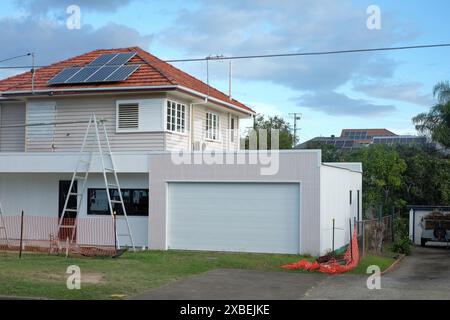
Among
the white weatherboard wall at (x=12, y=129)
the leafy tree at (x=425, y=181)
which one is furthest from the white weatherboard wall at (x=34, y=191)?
the leafy tree at (x=425, y=181)

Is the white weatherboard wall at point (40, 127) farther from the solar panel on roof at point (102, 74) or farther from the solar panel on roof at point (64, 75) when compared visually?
the solar panel on roof at point (102, 74)

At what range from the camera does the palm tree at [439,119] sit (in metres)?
37.0

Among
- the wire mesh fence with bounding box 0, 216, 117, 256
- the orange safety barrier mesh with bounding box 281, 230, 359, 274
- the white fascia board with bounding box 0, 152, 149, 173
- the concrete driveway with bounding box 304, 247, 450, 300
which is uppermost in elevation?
the white fascia board with bounding box 0, 152, 149, 173

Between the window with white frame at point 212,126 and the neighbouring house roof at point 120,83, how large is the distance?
0.88 metres

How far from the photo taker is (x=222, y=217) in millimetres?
21938

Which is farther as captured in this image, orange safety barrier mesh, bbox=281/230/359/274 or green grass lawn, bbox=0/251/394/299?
orange safety barrier mesh, bbox=281/230/359/274

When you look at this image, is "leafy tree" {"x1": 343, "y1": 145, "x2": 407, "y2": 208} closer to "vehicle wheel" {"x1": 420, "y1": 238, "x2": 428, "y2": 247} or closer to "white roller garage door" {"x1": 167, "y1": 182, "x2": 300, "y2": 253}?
"vehicle wheel" {"x1": 420, "y1": 238, "x2": 428, "y2": 247}

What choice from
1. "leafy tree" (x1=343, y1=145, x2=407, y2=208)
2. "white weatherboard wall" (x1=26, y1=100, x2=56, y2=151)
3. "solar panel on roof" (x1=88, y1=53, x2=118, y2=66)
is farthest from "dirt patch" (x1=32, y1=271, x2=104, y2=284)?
"leafy tree" (x1=343, y1=145, x2=407, y2=208)

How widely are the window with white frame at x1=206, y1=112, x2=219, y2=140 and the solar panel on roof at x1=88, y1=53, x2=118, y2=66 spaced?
492 cm

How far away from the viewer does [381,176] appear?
32656mm

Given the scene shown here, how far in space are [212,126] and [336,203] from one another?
7.83 m

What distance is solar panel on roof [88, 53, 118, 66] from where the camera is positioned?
88.3 feet
